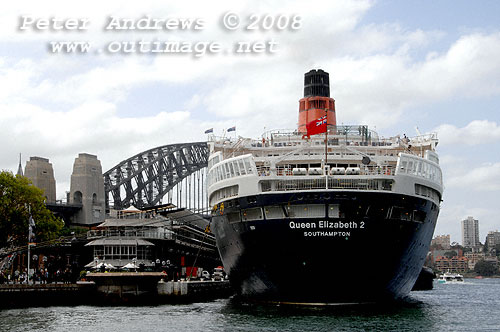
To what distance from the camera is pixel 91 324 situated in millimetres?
51750

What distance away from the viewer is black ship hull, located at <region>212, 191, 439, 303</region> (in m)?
54.1

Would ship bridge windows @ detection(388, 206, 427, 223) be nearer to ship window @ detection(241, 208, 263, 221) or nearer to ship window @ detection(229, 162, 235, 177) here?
ship window @ detection(241, 208, 263, 221)

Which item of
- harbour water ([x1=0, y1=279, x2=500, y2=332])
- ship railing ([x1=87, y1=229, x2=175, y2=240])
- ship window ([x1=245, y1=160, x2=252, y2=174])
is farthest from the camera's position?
ship railing ([x1=87, y1=229, x2=175, y2=240])

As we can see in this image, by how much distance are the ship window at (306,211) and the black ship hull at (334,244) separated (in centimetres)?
14

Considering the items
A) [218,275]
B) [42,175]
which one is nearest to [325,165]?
[218,275]

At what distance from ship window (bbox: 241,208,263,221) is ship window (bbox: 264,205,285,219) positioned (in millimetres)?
721

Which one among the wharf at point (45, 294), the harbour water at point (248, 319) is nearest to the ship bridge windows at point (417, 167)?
the harbour water at point (248, 319)

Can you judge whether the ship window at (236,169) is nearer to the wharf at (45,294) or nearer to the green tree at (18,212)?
the wharf at (45,294)

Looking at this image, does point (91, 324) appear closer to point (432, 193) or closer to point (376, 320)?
point (376, 320)

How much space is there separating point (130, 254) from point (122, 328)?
36331mm

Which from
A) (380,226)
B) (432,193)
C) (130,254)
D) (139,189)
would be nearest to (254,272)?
(380,226)

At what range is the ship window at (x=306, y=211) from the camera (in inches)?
2157

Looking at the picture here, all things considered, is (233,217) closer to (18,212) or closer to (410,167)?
(410,167)

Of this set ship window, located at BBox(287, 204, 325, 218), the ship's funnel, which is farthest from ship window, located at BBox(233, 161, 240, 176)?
the ship's funnel
